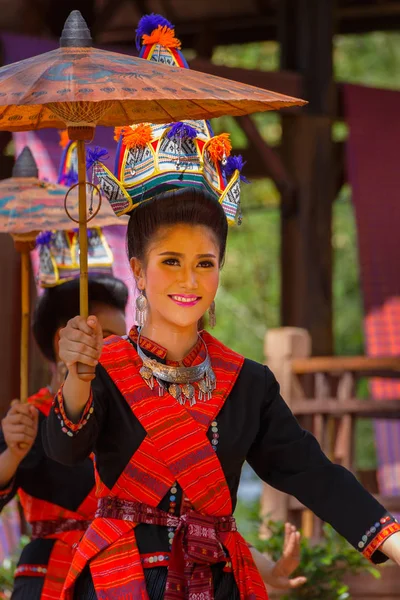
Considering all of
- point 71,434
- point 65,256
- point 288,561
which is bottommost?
point 288,561

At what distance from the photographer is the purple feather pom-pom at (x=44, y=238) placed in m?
3.95

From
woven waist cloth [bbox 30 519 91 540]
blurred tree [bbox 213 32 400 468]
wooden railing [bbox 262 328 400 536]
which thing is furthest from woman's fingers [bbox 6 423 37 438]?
blurred tree [bbox 213 32 400 468]

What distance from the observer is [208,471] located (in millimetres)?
2605

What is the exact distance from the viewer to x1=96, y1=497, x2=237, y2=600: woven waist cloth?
2.57m

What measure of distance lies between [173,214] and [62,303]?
1179 millimetres

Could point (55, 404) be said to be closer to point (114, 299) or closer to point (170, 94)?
point (170, 94)

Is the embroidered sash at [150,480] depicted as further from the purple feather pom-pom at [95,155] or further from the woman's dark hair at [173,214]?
the purple feather pom-pom at [95,155]

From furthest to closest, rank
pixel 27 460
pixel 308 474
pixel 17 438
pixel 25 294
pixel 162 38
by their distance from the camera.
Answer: pixel 25 294 < pixel 27 460 < pixel 17 438 < pixel 162 38 < pixel 308 474

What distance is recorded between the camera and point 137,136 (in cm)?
282

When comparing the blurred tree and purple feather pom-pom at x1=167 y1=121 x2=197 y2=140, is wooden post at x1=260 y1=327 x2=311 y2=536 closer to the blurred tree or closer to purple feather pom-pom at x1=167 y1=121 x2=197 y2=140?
purple feather pom-pom at x1=167 y1=121 x2=197 y2=140

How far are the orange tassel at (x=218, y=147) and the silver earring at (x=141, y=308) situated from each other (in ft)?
1.23

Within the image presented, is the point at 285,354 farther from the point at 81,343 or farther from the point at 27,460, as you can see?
the point at 81,343

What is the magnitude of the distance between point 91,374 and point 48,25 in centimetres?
642

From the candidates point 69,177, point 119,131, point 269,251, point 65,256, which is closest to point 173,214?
point 119,131
